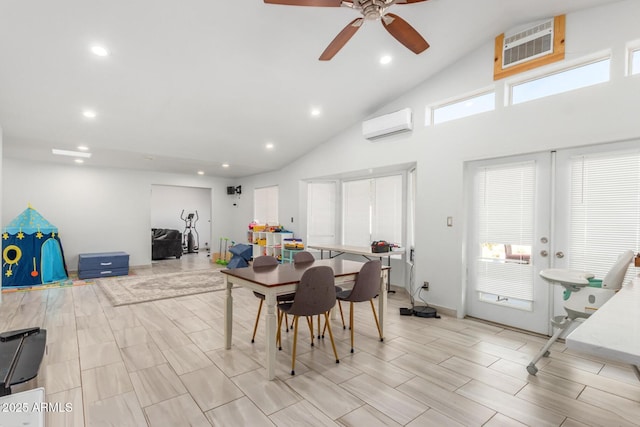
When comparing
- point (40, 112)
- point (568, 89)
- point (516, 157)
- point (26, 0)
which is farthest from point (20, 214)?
point (568, 89)

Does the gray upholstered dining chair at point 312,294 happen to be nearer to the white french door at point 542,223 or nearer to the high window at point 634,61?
the white french door at point 542,223

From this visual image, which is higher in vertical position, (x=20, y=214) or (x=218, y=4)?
(x=218, y=4)

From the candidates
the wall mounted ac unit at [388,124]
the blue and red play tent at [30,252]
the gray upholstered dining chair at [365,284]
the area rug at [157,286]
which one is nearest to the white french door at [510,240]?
the wall mounted ac unit at [388,124]

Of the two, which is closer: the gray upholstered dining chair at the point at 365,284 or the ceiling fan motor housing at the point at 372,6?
the ceiling fan motor housing at the point at 372,6

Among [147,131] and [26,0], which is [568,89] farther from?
[147,131]

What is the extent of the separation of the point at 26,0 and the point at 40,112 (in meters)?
2.03

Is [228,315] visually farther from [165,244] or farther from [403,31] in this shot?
[165,244]

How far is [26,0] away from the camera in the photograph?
247 cm

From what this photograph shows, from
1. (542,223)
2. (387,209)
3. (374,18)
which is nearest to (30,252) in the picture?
(387,209)

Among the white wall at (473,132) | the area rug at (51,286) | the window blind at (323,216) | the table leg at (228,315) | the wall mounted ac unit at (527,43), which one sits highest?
the wall mounted ac unit at (527,43)

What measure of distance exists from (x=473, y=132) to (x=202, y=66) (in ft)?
10.7

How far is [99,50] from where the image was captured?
10.1 feet

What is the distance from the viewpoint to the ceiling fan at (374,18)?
83.1 inches

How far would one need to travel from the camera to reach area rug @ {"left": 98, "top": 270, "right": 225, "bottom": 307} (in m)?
Result: 4.85
